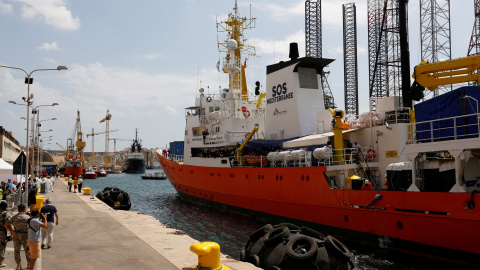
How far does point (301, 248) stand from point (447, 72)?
39.1 ft

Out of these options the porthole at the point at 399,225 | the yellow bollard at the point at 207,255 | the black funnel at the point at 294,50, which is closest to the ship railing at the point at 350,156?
the porthole at the point at 399,225

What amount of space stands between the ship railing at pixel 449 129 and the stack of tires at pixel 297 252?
603 centimetres

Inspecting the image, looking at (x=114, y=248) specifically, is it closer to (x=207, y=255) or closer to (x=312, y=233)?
(x=207, y=255)

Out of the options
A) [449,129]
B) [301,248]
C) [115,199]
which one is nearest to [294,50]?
[449,129]

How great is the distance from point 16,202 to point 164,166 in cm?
2110

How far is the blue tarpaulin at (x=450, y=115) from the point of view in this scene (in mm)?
13625

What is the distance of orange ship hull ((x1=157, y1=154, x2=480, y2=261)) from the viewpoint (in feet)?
42.8

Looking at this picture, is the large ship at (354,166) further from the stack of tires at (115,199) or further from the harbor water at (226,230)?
the stack of tires at (115,199)

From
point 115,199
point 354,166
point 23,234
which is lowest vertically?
point 115,199

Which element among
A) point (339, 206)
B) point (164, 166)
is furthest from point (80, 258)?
point (164, 166)

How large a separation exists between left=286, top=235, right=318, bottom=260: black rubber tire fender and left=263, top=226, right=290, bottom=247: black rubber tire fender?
0.52m

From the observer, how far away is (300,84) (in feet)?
79.5

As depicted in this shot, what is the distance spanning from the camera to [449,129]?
1448 cm

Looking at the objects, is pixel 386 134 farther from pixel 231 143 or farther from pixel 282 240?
pixel 231 143
